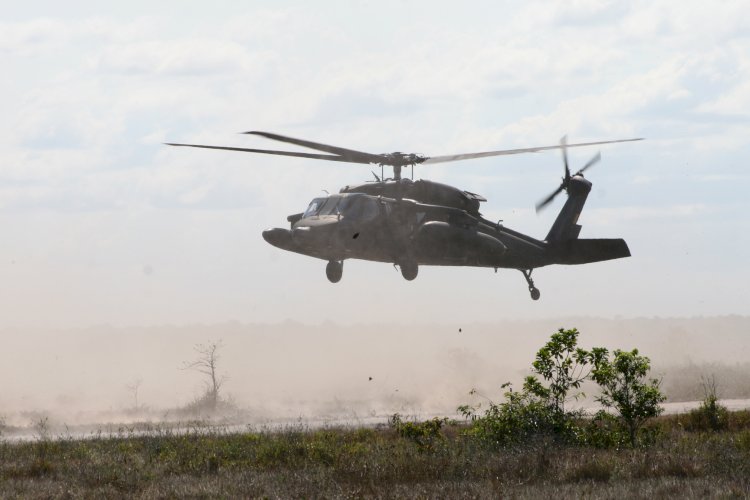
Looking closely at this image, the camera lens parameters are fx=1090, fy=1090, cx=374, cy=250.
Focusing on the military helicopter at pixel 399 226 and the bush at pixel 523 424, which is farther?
the military helicopter at pixel 399 226

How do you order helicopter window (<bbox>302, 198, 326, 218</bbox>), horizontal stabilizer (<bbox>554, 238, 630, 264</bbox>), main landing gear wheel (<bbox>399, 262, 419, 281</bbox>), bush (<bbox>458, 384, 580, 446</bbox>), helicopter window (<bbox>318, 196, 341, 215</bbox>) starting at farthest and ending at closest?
horizontal stabilizer (<bbox>554, 238, 630, 264</bbox>) → main landing gear wheel (<bbox>399, 262, 419, 281</bbox>) → helicopter window (<bbox>302, 198, 326, 218</bbox>) → helicopter window (<bbox>318, 196, 341, 215</bbox>) → bush (<bbox>458, 384, 580, 446</bbox>)

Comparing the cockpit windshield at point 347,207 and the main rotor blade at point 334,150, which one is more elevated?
the main rotor blade at point 334,150

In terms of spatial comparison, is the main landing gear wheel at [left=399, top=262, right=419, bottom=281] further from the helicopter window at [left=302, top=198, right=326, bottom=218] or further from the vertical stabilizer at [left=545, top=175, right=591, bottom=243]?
the vertical stabilizer at [left=545, top=175, right=591, bottom=243]

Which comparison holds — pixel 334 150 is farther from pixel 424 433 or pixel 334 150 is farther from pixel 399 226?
pixel 424 433

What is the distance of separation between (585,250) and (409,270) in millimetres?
7684

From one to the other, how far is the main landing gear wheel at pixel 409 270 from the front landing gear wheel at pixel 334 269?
2.00 meters

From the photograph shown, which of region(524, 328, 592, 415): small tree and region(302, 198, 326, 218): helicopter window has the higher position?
region(302, 198, 326, 218): helicopter window

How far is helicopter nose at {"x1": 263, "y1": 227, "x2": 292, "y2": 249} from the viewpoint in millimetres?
30734

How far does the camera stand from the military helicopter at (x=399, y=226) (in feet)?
101

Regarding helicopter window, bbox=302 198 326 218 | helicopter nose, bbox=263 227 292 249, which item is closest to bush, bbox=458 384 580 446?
helicopter nose, bbox=263 227 292 249

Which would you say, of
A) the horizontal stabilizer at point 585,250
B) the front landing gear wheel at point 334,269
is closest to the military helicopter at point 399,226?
the front landing gear wheel at point 334,269

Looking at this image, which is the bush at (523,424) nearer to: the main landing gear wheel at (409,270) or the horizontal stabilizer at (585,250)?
the main landing gear wheel at (409,270)

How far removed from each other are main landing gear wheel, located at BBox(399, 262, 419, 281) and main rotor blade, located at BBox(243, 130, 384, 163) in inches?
126

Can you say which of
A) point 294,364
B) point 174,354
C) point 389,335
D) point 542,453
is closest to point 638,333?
point 389,335
